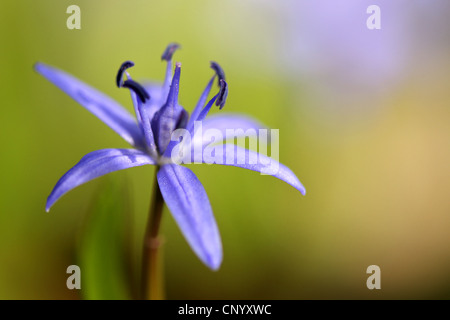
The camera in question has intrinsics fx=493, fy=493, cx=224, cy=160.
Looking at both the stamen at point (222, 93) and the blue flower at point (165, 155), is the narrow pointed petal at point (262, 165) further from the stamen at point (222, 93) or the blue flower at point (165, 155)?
the stamen at point (222, 93)

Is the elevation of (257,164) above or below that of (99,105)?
below

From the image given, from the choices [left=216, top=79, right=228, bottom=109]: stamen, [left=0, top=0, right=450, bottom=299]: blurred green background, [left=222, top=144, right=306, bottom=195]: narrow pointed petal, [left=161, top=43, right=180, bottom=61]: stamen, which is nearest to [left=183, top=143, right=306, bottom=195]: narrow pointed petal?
[left=222, top=144, right=306, bottom=195]: narrow pointed petal

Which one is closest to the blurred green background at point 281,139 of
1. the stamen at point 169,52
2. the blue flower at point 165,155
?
the blue flower at point 165,155

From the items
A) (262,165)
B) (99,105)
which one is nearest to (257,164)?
(262,165)

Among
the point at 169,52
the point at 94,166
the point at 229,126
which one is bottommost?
the point at 94,166

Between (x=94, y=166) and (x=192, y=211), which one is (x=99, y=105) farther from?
(x=192, y=211)

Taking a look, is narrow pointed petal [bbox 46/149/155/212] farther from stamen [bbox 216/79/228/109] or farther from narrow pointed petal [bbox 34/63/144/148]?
stamen [bbox 216/79/228/109]
